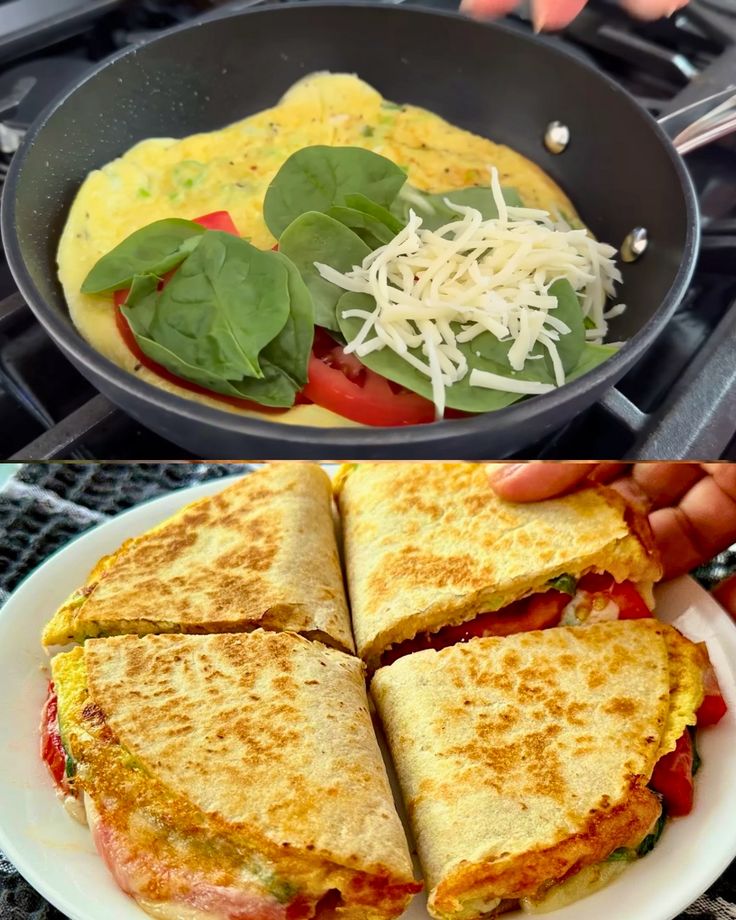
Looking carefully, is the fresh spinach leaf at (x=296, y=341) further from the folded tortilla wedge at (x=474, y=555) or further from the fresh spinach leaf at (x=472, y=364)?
the folded tortilla wedge at (x=474, y=555)

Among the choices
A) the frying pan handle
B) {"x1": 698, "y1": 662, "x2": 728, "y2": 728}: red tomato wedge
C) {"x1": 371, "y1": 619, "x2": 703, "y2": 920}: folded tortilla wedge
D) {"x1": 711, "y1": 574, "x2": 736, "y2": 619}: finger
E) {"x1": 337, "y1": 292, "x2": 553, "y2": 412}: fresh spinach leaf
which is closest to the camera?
{"x1": 337, "y1": 292, "x2": 553, "y2": 412}: fresh spinach leaf

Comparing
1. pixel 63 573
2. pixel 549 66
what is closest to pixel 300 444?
pixel 549 66

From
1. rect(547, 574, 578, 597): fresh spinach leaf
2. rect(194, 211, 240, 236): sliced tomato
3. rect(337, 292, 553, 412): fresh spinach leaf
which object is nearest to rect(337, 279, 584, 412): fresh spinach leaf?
rect(337, 292, 553, 412): fresh spinach leaf

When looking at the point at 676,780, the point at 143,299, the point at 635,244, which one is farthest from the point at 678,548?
the point at 143,299

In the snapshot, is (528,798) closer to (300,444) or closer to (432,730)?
(432,730)

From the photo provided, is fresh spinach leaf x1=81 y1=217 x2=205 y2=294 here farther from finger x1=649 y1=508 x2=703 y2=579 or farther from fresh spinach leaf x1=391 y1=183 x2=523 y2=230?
finger x1=649 y1=508 x2=703 y2=579

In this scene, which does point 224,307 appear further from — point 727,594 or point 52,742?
point 727,594
